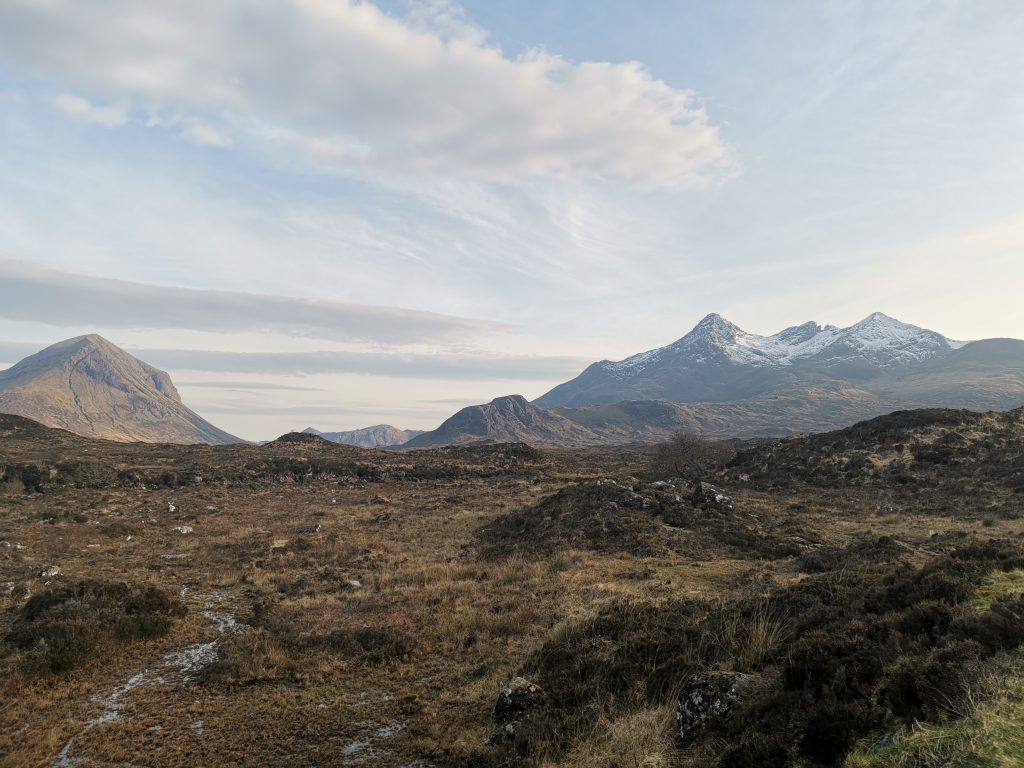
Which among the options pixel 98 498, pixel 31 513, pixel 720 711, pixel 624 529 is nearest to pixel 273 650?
pixel 720 711

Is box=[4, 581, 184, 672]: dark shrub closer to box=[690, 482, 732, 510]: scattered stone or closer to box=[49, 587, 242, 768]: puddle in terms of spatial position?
box=[49, 587, 242, 768]: puddle

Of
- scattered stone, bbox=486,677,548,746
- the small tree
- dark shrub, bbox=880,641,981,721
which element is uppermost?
dark shrub, bbox=880,641,981,721

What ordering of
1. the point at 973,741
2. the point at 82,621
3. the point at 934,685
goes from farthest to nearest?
the point at 82,621, the point at 934,685, the point at 973,741

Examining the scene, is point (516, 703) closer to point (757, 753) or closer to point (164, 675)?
point (757, 753)

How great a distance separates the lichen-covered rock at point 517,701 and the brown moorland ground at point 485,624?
0.31 m

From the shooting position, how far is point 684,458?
5788cm

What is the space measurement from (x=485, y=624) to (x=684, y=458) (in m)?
48.1

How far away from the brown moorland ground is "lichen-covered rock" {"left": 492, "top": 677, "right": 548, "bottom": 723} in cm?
31

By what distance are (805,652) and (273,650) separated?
11.9 meters

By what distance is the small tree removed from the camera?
55531 mm

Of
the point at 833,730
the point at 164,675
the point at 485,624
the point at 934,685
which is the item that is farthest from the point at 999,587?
the point at 164,675

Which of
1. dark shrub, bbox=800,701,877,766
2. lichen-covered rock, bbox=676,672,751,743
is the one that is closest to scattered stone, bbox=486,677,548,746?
lichen-covered rock, bbox=676,672,751,743

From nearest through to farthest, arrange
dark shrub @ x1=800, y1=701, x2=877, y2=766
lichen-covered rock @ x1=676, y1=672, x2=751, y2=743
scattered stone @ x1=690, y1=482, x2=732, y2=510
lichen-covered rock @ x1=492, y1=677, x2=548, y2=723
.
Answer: dark shrub @ x1=800, y1=701, x2=877, y2=766 < lichen-covered rock @ x1=676, y1=672, x2=751, y2=743 < lichen-covered rock @ x1=492, y1=677, x2=548, y2=723 < scattered stone @ x1=690, y1=482, x2=732, y2=510

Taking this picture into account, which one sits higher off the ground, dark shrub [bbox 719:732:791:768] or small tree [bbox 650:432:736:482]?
dark shrub [bbox 719:732:791:768]
